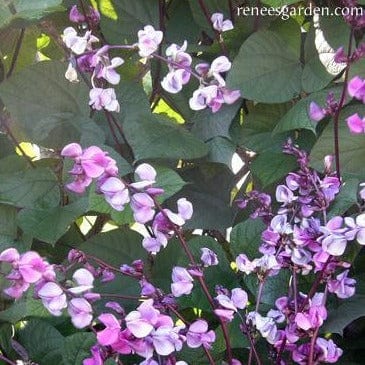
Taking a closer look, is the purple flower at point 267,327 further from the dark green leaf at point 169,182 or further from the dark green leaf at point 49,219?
the dark green leaf at point 49,219

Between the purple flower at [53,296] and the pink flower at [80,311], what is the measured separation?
0.01m

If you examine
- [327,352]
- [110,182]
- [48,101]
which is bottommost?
[327,352]

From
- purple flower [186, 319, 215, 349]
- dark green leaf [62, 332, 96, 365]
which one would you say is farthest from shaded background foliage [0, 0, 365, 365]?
purple flower [186, 319, 215, 349]

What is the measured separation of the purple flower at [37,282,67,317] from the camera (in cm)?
63

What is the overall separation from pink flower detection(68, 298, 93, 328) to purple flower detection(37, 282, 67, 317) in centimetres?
1

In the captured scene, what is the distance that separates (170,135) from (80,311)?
38 centimetres

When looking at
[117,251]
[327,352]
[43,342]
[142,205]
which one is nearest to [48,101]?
[117,251]

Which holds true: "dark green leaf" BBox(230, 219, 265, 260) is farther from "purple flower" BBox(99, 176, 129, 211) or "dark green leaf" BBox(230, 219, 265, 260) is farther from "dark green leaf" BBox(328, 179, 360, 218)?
"purple flower" BBox(99, 176, 129, 211)

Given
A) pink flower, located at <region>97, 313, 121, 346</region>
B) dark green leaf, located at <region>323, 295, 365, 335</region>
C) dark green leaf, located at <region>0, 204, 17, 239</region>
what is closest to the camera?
pink flower, located at <region>97, 313, 121, 346</region>

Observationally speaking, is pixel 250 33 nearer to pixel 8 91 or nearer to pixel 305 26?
pixel 305 26

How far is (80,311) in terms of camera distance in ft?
2.12

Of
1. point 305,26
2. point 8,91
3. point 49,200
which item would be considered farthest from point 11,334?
point 305,26

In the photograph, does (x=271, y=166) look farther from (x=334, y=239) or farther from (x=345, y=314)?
(x=334, y=239)

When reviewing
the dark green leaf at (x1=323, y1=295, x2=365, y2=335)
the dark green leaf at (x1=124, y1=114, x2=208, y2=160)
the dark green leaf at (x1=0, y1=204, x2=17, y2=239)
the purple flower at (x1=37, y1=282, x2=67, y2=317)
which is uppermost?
the purple flower at (x1=37, y1=282, x2=67, y2=317)
